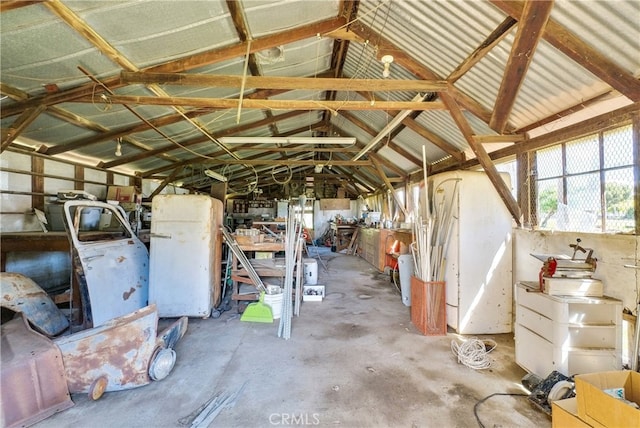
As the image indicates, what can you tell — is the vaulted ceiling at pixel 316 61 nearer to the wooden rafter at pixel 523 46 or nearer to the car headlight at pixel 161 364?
the wooden rafter at pixel 523 46

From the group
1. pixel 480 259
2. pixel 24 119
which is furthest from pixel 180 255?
pixel 480 259

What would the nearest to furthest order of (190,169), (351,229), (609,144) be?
(609,144), (190,169), (351,229)

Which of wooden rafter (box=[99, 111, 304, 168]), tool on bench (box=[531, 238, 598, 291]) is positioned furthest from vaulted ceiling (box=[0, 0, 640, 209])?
tool on bench (box=[531, 238, 598, 291])

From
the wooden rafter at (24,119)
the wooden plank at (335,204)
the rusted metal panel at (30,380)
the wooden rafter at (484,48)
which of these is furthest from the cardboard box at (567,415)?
the wooden plank at (335,204)

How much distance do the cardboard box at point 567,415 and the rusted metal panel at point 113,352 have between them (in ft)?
9.88

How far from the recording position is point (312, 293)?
4949 millimetres

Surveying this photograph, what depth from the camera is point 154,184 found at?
846 centimetres

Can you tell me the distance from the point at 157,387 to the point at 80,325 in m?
1.45

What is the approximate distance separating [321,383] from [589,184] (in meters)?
3.39

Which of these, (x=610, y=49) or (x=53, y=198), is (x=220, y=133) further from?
(x=610, y=49)

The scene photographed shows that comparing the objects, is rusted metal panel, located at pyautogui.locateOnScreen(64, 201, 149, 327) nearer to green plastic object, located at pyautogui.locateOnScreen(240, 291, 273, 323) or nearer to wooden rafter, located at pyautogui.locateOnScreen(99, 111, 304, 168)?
green plastic object, located at pyautogui.locateOnScreen(240, 291, 273, 323)

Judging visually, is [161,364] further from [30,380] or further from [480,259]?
[480,259]

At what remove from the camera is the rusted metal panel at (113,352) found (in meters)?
2.03

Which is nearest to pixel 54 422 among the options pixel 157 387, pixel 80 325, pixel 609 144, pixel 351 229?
pixel 157 387
